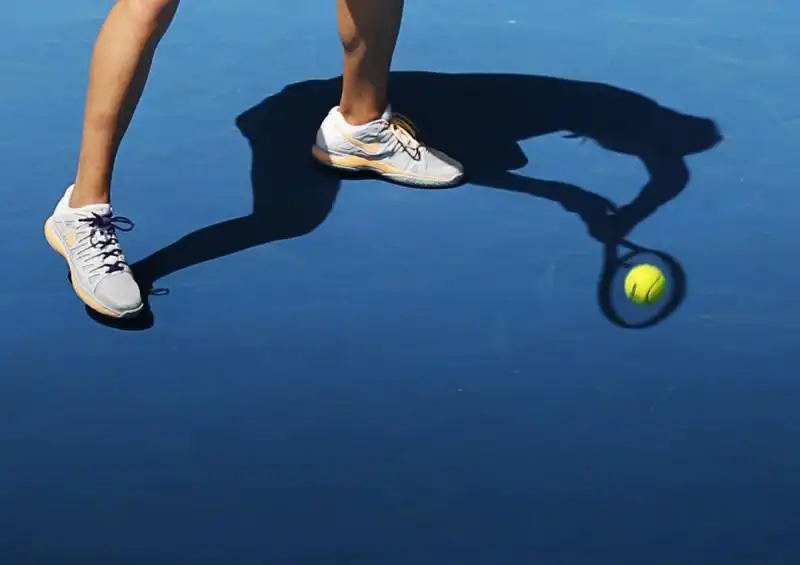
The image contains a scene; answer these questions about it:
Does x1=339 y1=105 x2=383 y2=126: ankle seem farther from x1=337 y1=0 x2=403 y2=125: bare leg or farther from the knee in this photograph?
the knee

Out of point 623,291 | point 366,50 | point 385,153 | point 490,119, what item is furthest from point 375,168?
point 623,291

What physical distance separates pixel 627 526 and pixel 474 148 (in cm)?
127

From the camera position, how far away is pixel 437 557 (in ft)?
6.58

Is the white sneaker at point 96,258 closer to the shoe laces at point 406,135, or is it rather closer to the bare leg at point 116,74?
the bare leg at point 116,74

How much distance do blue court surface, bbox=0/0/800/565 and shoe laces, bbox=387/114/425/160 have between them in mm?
123

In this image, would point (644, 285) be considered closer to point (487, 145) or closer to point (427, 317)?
point (427, 317)

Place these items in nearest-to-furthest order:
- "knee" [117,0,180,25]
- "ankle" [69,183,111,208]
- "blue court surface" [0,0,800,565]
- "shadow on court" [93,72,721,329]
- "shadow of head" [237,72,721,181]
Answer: "blue court surface" [0,0,800,565] → "knee" [117,0,180,25] → "ankle" [69,183,111,208] → "shadow on court" [93,72,721,329] → "shadow of head" [237,72,721,181]

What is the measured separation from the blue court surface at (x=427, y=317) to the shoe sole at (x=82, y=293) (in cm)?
2

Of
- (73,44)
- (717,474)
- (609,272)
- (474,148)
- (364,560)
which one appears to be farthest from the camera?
(73,44)

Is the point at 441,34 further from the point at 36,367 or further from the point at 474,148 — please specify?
the point at 36,367

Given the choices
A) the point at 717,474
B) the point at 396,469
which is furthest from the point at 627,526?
the point at 396,469

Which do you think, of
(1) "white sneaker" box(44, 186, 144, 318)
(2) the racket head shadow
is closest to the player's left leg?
(2) the racket head shadow

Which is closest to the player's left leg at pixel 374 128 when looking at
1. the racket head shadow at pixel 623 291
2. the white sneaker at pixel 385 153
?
the white sneaker at pixel 385 153

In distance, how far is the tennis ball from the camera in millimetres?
2594
